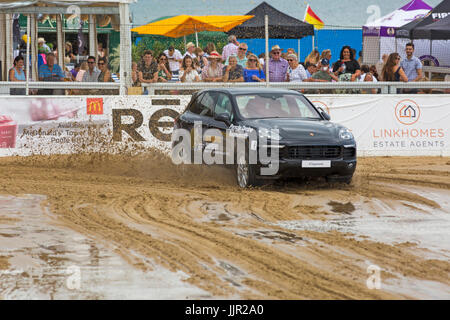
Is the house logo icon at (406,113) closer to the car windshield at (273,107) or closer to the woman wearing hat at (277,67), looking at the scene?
the woman wearing hat at (277,67)

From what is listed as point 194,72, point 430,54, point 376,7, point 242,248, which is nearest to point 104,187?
point 242,248

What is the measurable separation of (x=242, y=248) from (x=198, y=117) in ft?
20.2

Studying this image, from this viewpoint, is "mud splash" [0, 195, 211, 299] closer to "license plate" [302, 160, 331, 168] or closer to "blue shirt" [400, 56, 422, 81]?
"license plate" [302, 160, 331, 168]

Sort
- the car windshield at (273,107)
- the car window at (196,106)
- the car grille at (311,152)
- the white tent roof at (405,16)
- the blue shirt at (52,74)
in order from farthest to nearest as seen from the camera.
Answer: the white tent roof at (405,16) → the blue shirt at (52,74) → the car window at (196,106) → the car windshield at (273,107) → the car grille at (311,152)

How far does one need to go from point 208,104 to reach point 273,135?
202 centimetres

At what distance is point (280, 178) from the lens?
11906mm

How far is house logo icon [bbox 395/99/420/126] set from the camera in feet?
56.0

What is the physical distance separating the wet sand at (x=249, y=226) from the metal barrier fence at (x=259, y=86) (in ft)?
8.36

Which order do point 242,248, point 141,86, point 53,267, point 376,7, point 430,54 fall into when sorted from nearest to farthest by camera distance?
point 53,267 → point 242,248 → point 141,86 → point 430,54 → point 376,7

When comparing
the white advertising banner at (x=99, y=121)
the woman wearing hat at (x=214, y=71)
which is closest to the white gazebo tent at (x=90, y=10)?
the white advertising banner at (x=99, y=121)

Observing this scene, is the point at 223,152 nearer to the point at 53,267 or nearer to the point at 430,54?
the point at 53,267

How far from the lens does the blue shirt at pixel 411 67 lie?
1841 centimetres

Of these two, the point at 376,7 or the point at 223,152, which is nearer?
the point at 223,152

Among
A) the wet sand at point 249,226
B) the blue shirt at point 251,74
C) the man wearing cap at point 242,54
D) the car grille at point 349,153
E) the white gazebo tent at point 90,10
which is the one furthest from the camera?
the man wearing cap at point 242,54
